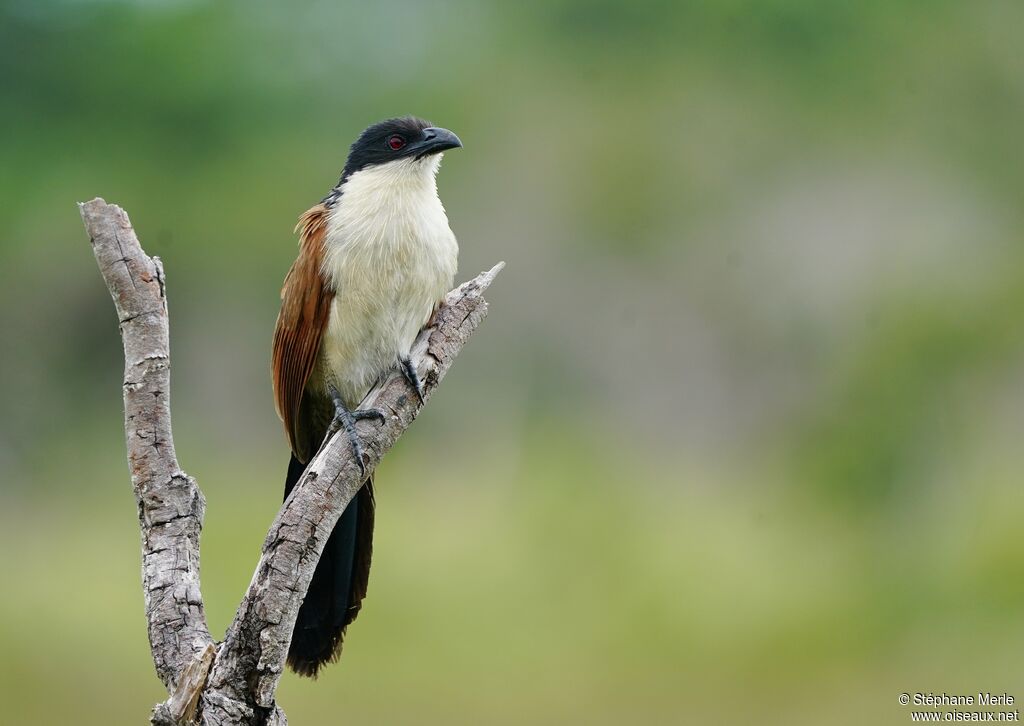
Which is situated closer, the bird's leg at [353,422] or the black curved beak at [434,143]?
the bird's leg at [353,422]

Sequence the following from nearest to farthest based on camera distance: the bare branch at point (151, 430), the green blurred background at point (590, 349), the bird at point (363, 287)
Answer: the bare branch at point (151, 430)
the bird at point (363, 287)
the green blurred background at point (590, 349)

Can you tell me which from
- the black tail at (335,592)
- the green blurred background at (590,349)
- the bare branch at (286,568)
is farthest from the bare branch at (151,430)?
the green blurred background at (590,349)

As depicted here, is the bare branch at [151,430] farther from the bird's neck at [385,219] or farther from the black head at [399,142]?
the black head at [399,142]

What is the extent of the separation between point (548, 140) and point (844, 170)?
2290 mm

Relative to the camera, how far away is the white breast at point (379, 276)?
2.60 meters

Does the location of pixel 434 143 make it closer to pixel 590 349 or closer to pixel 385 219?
pixel 385 219

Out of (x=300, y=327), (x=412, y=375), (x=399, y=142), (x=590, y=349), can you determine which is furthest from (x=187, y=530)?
(x=590, y=349)

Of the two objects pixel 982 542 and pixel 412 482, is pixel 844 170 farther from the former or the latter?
pixel 412 482

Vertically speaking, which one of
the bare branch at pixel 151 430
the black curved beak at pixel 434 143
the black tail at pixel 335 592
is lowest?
the black tail at pixel 335 592

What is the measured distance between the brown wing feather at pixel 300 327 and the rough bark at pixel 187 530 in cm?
43

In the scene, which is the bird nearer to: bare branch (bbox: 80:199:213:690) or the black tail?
the black tail

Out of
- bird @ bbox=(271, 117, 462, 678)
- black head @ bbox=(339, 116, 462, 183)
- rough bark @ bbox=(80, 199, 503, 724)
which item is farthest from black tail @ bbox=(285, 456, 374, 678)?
black head @ bbox=(339, 116, 462, 183)

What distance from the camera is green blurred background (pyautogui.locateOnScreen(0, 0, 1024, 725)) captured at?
6.34 meters

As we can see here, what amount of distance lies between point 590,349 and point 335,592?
18.0ft
